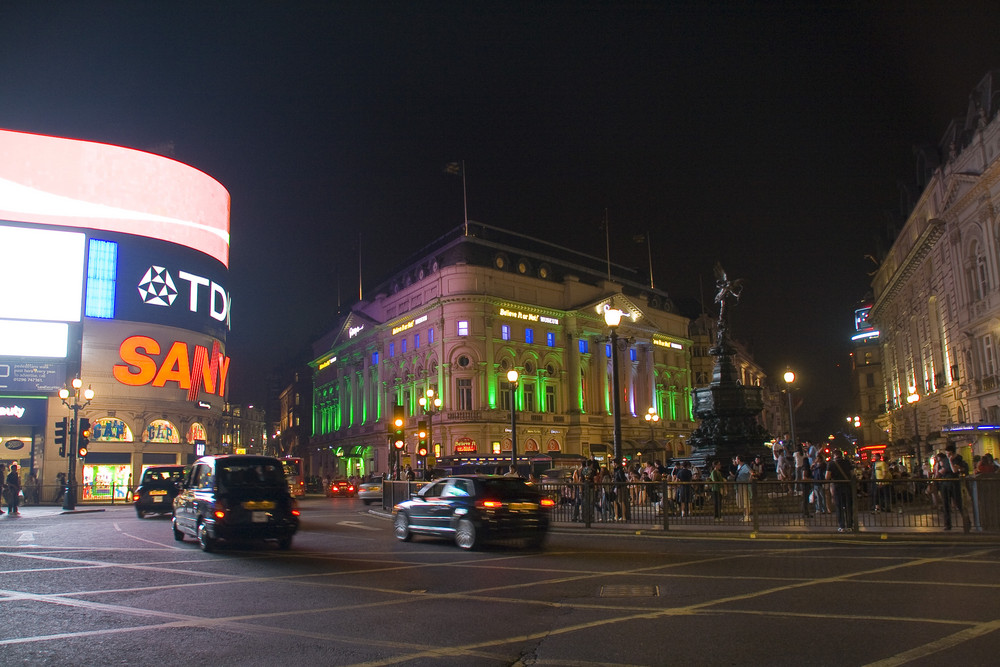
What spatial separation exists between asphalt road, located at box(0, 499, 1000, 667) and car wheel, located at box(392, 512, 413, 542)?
7.70 ft

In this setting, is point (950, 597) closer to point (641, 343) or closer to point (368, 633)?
point (368, 633)

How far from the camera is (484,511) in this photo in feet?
51.2

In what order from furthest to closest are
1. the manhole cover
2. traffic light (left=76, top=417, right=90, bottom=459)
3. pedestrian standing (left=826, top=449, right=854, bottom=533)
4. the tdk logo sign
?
the tdk logo sign
traffic light (left=76, top=417, right=90, bottom=459)
pedestrian standing (left=826, top=449, right=854, bottom=533)
the manhole cover

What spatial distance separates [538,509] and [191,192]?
5490 centimetres

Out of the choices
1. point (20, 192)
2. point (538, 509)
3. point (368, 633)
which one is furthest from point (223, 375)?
point (368, 633)

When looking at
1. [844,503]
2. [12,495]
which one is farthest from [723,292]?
[12,495]

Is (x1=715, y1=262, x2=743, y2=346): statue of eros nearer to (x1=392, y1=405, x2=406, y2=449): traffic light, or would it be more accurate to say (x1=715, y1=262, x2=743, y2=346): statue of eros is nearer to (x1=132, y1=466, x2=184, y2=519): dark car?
(x1=392, y1=405, x2=406, y2=449): traffic light

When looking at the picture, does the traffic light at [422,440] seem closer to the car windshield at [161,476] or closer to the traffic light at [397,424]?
Answer: the traffic light at [397,424]

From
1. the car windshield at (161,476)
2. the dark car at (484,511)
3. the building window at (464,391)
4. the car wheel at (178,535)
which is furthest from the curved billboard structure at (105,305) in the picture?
the dark car at (484,511)

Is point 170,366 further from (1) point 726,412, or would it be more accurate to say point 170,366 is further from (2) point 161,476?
(1) point 726,412

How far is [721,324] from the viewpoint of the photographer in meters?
28.1

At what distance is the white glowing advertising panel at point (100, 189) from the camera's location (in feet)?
176

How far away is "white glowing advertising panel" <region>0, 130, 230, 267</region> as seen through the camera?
53.7 meters

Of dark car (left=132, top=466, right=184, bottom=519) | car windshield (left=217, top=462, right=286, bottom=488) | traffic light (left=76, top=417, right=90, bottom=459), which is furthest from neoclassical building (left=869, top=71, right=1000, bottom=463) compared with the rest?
traffic light (left=76, top=417, right=90, bottom=459)
